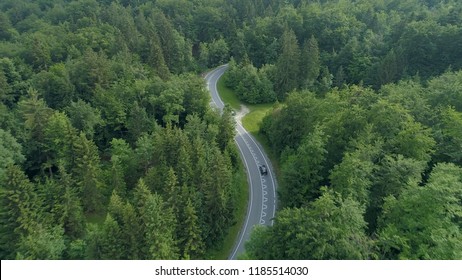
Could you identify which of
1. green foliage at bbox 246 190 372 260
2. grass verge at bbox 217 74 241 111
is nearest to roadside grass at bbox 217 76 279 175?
grass verge at bbox 217 74 241 111

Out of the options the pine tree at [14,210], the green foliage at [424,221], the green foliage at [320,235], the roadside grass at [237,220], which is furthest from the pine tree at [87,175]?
the green foliage at [424,221]

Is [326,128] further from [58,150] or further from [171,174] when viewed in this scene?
[58,150]

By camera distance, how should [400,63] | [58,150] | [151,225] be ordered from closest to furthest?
[151,225] < [58,150] < [400,63]

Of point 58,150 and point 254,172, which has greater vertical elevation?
point 58,150

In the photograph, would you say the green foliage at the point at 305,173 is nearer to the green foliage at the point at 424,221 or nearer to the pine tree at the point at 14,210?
the green foliage at the point at 424,221

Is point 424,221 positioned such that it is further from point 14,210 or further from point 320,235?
point 14,210

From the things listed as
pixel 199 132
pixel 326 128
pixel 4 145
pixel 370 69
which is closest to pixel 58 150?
pixel 4 145

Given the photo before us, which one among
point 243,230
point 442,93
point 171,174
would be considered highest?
point 442,93
